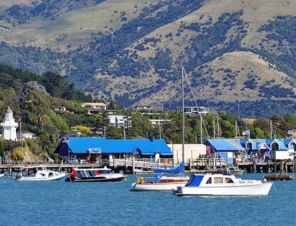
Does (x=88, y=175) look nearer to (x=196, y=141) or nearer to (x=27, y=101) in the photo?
(x=196, y=141)

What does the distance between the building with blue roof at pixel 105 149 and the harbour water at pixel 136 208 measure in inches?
1893

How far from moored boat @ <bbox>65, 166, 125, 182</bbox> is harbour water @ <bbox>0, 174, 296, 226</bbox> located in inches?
562

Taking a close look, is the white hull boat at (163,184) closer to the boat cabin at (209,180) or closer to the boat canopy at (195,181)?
the boat canopy at (195,181)

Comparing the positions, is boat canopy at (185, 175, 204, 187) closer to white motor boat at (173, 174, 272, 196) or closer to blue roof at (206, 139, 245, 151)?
white motor boat at (173, 174, 272, 196)

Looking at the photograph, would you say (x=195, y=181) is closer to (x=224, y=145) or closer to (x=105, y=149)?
(x=105, y=149)

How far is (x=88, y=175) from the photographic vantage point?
12312cm

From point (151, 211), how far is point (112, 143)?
78090 mm

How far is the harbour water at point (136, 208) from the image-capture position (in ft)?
244

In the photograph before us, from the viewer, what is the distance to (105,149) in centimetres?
15575

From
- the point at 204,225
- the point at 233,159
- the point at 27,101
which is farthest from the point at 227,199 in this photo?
the point at 27,101

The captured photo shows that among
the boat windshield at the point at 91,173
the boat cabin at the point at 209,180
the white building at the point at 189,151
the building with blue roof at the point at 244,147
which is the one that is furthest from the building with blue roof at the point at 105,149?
the boat cabin at the point at 209,180

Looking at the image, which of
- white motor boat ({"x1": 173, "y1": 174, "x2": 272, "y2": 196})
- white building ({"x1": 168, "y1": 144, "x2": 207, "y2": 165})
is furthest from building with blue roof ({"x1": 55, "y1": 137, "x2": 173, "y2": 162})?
white motor boat ({"x1": 173, "y1": 174, "x2": 272, "y2": 196})

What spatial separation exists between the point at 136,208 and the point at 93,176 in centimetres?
3894

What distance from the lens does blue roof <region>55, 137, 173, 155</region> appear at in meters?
156
